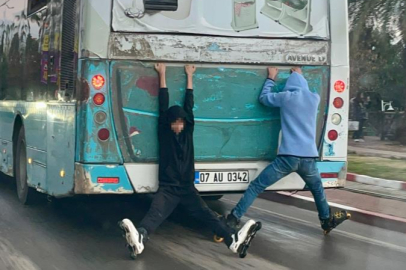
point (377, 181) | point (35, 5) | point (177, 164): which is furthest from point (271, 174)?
point (377, 181)

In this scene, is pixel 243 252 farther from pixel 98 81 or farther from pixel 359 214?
pixel 359 214

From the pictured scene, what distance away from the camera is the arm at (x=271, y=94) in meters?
7.39

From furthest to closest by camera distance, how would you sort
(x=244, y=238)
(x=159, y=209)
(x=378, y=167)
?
1. (x=378, y=167)
2. (x=159, y=209)
3. (x=244, y=238)

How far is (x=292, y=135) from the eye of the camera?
7438 mm

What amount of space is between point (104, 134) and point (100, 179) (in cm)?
47

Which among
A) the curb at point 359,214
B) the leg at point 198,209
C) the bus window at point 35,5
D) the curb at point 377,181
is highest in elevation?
the bus window at point 35,5

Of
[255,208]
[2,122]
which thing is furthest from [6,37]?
[255,208]

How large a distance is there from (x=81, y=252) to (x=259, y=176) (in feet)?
6.79

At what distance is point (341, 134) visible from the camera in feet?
26.1

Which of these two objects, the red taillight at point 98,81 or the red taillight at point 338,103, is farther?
the red taillight at point 338,103

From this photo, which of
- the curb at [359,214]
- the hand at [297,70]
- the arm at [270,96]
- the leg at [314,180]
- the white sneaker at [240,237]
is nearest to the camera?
the white sneaker at [240,237]

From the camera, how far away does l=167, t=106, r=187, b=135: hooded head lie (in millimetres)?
7023

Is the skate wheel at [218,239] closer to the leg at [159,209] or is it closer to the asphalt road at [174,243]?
the asphalt road at [174,243]

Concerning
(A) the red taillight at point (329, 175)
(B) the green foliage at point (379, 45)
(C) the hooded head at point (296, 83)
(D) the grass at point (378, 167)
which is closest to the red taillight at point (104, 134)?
(C) the hooded head at point (296, 83)
